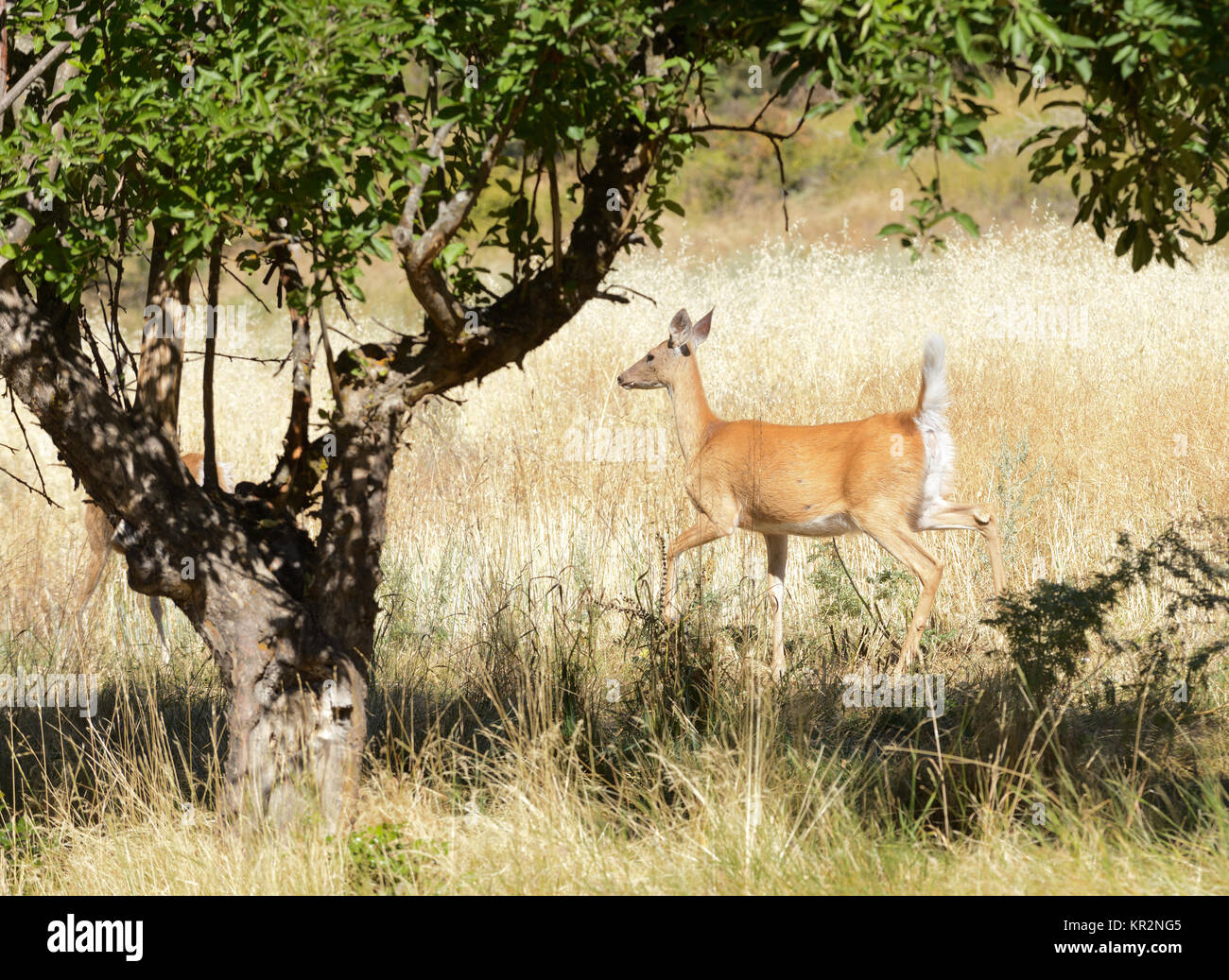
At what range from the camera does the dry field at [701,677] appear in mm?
3766

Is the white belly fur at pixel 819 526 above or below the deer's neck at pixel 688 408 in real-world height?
below

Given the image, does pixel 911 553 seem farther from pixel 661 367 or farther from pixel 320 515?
pixel 320 515

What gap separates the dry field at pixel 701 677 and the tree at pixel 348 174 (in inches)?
23.6

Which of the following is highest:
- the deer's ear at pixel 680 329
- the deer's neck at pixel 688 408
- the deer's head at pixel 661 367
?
the deer's ear at pixel 680 329

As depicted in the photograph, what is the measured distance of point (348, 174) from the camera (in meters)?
3.02

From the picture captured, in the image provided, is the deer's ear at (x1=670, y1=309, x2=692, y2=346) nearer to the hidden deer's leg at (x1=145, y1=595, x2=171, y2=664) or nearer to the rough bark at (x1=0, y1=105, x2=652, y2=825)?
the rough bark at (x1=0, y1=105, x2=652, y2=825)

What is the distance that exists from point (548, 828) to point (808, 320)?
9180mm

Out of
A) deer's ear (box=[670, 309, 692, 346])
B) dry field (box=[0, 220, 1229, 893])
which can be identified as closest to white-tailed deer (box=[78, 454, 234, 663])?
dry field (box=[0, 220, 1229, 893])

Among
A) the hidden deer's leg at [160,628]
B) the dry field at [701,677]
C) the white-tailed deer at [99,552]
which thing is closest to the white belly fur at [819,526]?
the dry field at [701,677]

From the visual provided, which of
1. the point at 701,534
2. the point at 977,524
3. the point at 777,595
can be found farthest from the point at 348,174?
the point at 977,524

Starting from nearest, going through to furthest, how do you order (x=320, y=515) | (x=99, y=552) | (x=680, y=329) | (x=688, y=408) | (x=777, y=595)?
(x=320, y=515) → (x=777, y=595) → (x=99, y=552) → (x=680, y=329) → (x=688, y=408)

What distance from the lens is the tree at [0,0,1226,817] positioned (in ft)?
8.60

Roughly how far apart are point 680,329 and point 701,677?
2.82 m

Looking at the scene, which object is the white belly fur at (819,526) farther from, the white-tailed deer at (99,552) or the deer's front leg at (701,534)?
the white-tailed deer at (99,552)
